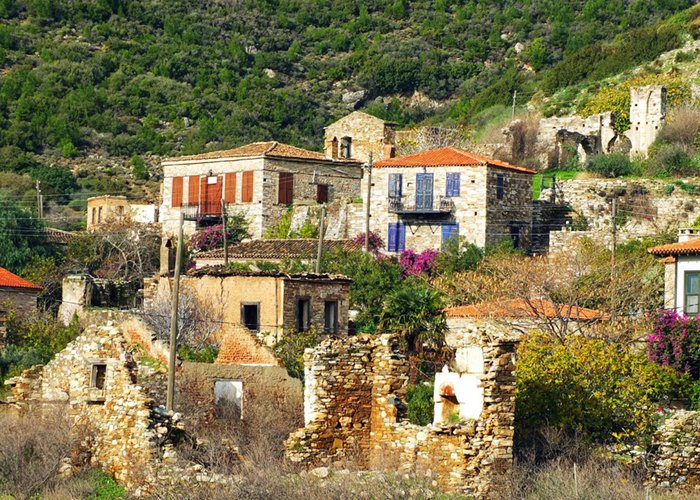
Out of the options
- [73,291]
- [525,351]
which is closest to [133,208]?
[73,291]

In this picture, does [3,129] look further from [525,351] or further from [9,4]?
[525,351]

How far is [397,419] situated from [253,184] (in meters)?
43.8

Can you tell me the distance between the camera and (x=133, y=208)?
2972 inches

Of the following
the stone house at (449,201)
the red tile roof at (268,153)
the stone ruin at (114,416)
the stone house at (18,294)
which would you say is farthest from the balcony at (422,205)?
the stone ruin at (114,416)

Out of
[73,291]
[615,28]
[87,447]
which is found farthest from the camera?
[615,28]

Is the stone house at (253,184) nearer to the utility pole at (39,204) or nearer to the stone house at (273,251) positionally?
the stone house at (273,251)

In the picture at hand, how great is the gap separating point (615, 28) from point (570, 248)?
2464 inches

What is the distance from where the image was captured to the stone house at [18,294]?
50.8 meters

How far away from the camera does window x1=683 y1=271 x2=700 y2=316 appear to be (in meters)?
41.7

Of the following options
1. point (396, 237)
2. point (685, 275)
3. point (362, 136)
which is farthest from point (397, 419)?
point (362, 136)

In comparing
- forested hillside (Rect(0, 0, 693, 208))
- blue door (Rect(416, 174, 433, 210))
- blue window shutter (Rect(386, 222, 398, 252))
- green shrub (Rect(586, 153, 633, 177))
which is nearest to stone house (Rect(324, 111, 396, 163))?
green shrub (Rect(586, 153, 633, 177))

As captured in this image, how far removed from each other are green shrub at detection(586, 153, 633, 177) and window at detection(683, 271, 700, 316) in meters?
26.9

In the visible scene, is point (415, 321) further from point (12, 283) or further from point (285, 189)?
point (285, 189)

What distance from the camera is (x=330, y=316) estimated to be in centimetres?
4606
